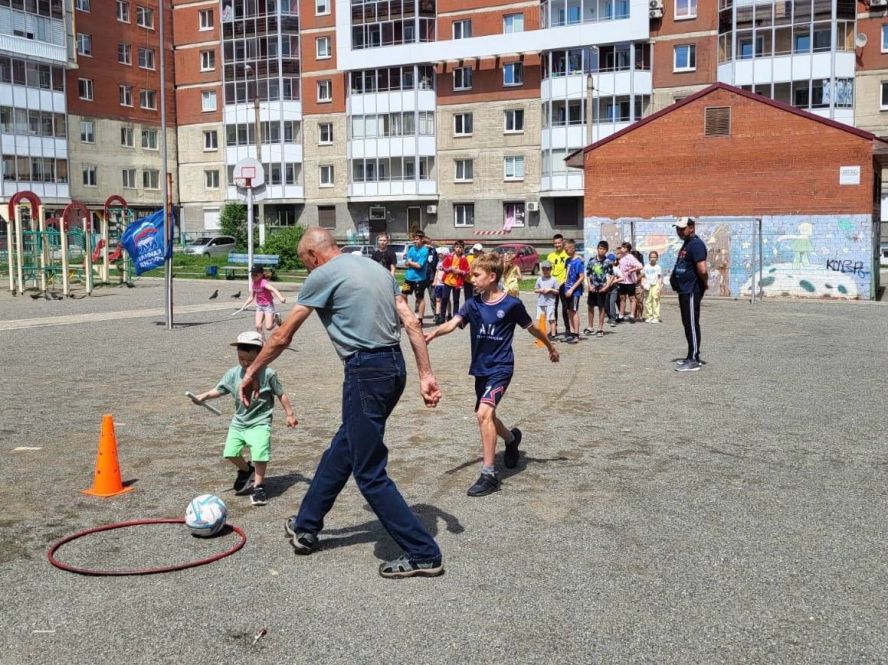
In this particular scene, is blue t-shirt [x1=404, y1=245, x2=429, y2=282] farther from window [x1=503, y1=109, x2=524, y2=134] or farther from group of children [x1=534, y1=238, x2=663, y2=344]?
window [x1=503, y1=109, x2=524, y2=134]

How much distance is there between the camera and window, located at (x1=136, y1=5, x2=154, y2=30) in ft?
221

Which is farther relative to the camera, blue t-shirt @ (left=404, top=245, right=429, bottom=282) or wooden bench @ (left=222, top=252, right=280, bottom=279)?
wooden bench @ (left=222, top=252, right=280, bottom=279)

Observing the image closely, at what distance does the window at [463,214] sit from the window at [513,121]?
5075 millimetres

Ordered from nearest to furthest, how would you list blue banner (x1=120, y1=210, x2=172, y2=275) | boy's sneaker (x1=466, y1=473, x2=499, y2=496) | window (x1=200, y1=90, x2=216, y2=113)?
boy's sneaker (x1=466, y1=473, x2=499, y2=496)
blue banner (x1=120, y1=210, x2=172, y2=275)
window (x1=200, y1=90, x2=216, y2=113)

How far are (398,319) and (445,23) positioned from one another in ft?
186

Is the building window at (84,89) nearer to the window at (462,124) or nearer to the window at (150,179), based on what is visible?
the window at (150,179)

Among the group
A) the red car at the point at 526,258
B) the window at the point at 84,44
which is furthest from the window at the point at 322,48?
the red car at the point at 526,258

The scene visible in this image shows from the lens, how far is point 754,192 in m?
29.6

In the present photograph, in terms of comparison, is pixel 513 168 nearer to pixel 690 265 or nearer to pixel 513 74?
pixel 513 74

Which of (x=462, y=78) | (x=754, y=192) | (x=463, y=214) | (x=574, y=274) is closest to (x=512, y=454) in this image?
(x=574, y=274)

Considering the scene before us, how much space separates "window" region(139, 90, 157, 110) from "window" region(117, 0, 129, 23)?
15.9ft

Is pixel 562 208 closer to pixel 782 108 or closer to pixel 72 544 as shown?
pixel 782 108

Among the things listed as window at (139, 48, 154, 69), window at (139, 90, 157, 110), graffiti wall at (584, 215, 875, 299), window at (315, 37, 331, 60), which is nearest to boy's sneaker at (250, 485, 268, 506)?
graffiti wall at (584, 215, 875, 299)

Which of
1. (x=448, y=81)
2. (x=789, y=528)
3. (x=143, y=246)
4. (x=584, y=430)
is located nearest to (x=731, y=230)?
(x=143, y=246)
